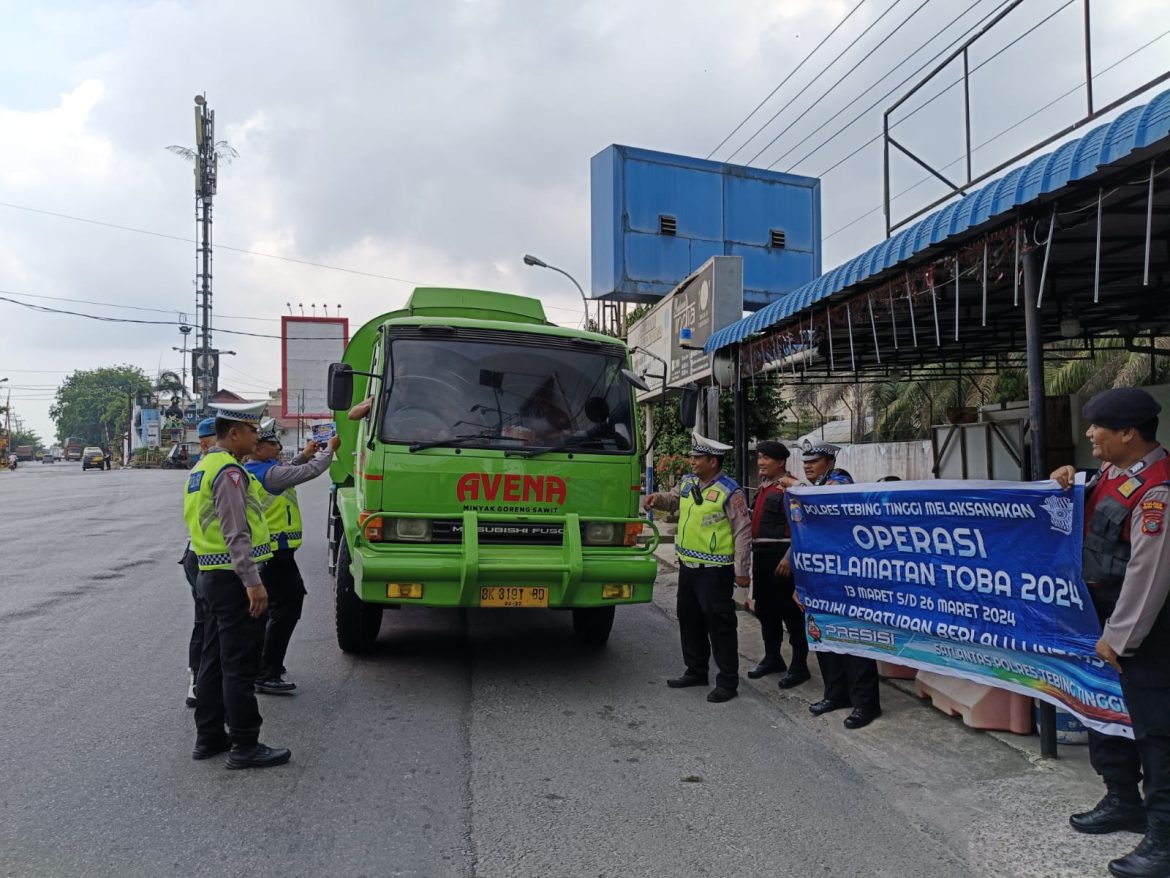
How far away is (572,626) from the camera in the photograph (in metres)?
7.60

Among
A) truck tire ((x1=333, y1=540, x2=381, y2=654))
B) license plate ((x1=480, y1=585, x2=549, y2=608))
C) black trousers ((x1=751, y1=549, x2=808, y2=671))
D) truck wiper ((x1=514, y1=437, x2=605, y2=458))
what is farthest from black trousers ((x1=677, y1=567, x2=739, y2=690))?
truck tire ((x1=333, y1=540, x2=381, y2=654))

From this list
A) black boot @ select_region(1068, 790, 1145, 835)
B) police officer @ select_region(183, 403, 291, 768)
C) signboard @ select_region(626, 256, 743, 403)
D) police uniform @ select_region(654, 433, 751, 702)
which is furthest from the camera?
signboard @ select_region(626, 256, 743, 403)

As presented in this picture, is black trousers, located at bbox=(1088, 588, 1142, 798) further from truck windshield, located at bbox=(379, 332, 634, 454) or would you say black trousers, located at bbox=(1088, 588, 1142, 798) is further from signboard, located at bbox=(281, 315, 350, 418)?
signboard, located at bbox=(281, 315, 350, 418)

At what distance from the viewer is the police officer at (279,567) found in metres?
5.42

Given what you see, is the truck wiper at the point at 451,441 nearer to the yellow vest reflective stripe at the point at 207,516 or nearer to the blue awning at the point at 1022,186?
the yellow vest reflective stripe at the point at 207,516

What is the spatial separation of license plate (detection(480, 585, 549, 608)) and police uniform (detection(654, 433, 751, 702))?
98 centimetres

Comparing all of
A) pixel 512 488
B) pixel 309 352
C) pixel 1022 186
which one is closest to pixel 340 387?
pixel 512 488

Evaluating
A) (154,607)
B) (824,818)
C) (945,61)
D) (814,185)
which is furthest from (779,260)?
(824,818)

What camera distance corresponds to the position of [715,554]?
5438 mm

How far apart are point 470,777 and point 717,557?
215 cm

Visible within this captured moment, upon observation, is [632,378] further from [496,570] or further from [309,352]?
[309,352]

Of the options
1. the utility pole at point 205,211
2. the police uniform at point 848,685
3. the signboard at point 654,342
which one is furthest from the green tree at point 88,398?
the police uniform at point 848,685

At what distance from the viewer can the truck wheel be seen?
259 inches

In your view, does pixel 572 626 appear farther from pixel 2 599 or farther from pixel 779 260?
pixel 779 260
